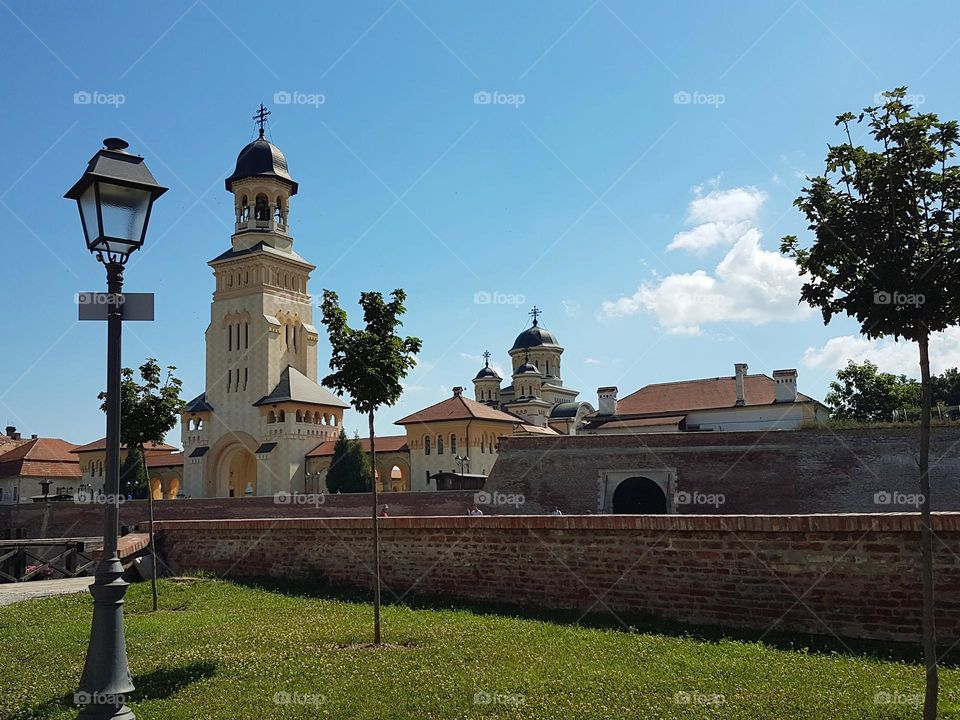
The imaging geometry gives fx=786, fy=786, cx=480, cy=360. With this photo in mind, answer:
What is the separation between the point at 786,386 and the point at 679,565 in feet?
105

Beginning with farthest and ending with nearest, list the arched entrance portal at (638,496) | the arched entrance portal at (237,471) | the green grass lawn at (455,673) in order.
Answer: the arched entrance portal at (237,471), the arched entrance portal at (638,496), the green grass lawn at (455,673)

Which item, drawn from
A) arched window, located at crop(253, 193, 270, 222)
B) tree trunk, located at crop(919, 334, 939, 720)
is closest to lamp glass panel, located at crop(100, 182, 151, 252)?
tree trunk, located at crop(919, 334, 939, 720)

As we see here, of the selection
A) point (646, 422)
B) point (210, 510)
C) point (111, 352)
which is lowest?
point (210, 510)

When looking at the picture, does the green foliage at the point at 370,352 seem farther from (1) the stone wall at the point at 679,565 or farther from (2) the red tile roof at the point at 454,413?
(2) the red tile roof at the point at 454,413

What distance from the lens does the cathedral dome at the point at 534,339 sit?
79.0 metres

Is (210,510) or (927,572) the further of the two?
(210,510)

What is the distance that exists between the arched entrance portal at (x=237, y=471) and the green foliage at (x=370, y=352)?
127 ft

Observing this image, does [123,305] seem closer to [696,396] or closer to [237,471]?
[696,396]

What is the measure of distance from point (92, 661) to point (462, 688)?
11.0ft

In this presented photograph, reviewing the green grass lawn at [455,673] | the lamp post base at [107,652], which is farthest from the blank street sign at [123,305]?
the green grass lawn at [455,673]

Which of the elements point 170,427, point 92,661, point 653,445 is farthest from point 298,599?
point 653,445

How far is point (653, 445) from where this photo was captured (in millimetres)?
26672

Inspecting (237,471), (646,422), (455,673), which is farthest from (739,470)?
(237,471)

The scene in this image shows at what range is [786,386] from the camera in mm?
39125
